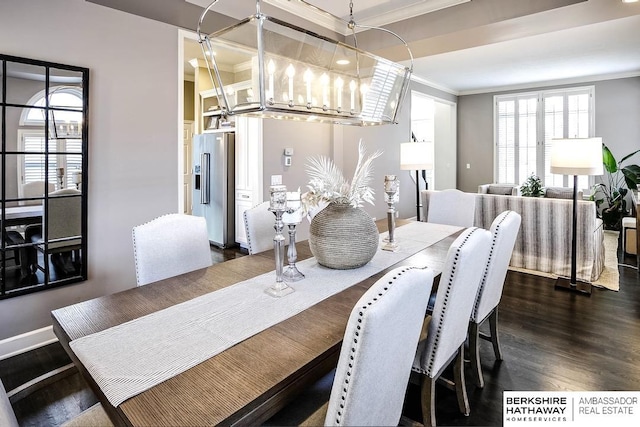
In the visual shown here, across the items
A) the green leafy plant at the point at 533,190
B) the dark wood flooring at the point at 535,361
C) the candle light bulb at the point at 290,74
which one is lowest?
the dark wood flooring at the point at 535,361

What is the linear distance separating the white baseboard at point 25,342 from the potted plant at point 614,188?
7271 millimetres

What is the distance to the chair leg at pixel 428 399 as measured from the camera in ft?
5.19

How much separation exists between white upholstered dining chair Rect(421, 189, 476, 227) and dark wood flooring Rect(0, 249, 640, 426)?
812 mm

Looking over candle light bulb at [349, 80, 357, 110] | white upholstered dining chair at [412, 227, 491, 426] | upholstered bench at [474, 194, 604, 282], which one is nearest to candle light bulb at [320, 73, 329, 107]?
candle light bulb at [349, 80, 357, 110]

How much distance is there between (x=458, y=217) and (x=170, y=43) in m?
2.91

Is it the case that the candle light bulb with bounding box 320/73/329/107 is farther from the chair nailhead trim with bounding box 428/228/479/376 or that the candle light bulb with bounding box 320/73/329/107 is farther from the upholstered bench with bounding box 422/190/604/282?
the upholstered bench with bounding box 422/190/604/282

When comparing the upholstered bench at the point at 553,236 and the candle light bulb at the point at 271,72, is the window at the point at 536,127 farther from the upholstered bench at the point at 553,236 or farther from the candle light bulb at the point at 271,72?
the candle light bulb at the point at 271,72

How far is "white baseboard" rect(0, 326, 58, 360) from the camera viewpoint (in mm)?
2469

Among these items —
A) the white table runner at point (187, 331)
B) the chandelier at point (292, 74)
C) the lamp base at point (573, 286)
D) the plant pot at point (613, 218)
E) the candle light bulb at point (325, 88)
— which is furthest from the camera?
the plant pot at point (613, 218)

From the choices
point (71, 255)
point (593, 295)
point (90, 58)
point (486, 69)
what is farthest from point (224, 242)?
point (486, 69)

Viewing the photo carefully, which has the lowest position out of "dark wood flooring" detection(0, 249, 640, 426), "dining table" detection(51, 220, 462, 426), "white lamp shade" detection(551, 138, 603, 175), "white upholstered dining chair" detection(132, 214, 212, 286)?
"dark wood flooring" detection(0, 249, 640, 426)

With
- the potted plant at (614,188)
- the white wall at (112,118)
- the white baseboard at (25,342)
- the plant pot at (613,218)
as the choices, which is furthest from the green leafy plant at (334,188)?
the plant pot at (613,218)

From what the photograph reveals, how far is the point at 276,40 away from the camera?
1762 mm

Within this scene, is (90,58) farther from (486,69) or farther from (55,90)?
(486,69)
